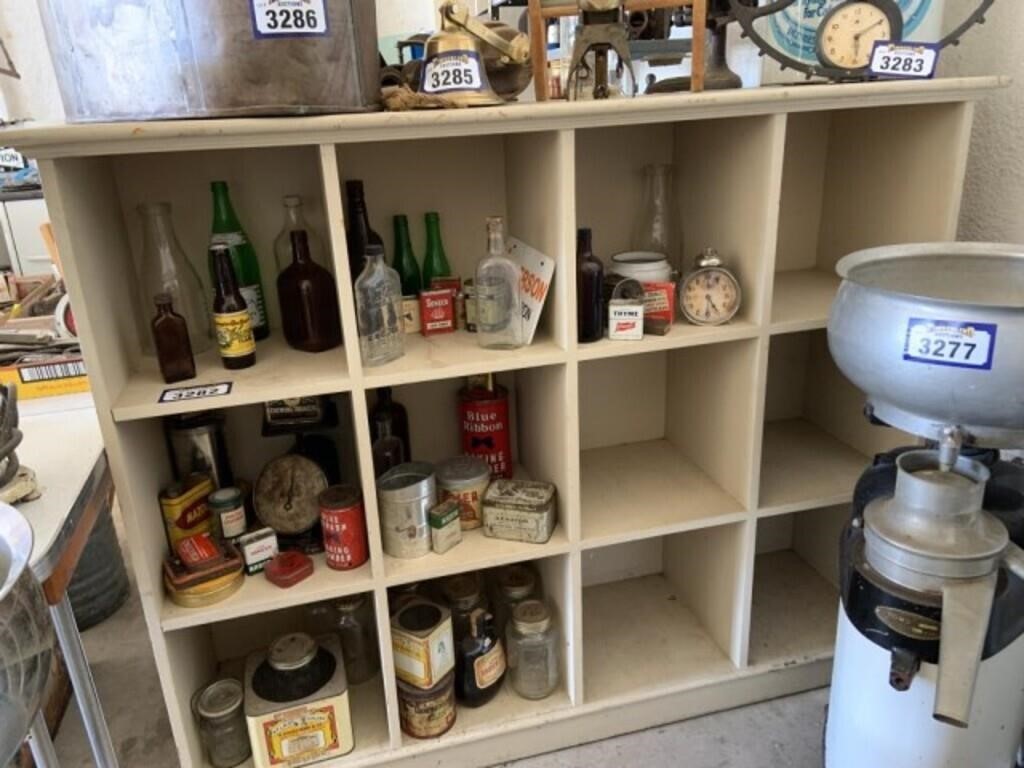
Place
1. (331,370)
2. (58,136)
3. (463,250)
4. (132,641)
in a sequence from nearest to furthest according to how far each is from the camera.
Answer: (58,136)
(331,370)
(463,250)
(132,641)

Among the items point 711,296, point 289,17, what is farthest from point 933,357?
point 289,17

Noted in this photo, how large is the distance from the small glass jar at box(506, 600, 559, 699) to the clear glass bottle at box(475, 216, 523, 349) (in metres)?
0.57

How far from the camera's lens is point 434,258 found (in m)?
1.41

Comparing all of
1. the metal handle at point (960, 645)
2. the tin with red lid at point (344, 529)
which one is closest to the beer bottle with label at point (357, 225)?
the tin with red lid at point (344, 529)

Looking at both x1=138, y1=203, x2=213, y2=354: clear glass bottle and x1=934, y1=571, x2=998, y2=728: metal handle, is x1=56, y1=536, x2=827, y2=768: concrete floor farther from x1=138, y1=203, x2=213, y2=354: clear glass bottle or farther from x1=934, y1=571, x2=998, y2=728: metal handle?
x1=138, y1=203, x2=213, y2=354: clear glass bottle

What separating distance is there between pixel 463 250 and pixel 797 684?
1.16 meters

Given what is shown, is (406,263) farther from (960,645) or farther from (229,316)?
(960,645)

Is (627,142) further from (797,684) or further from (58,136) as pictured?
(797,684)

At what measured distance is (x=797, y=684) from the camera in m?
1.61

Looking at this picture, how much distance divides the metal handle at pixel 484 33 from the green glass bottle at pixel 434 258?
0.31 meters

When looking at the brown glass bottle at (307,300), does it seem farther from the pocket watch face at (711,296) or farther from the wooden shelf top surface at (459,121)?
the pocket watch face at (711,296)

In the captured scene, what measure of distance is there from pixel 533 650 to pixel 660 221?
0.89m

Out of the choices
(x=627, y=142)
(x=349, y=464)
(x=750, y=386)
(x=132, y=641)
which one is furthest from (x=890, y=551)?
A: (x=132, y=641)

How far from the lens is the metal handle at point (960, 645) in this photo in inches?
33.8
